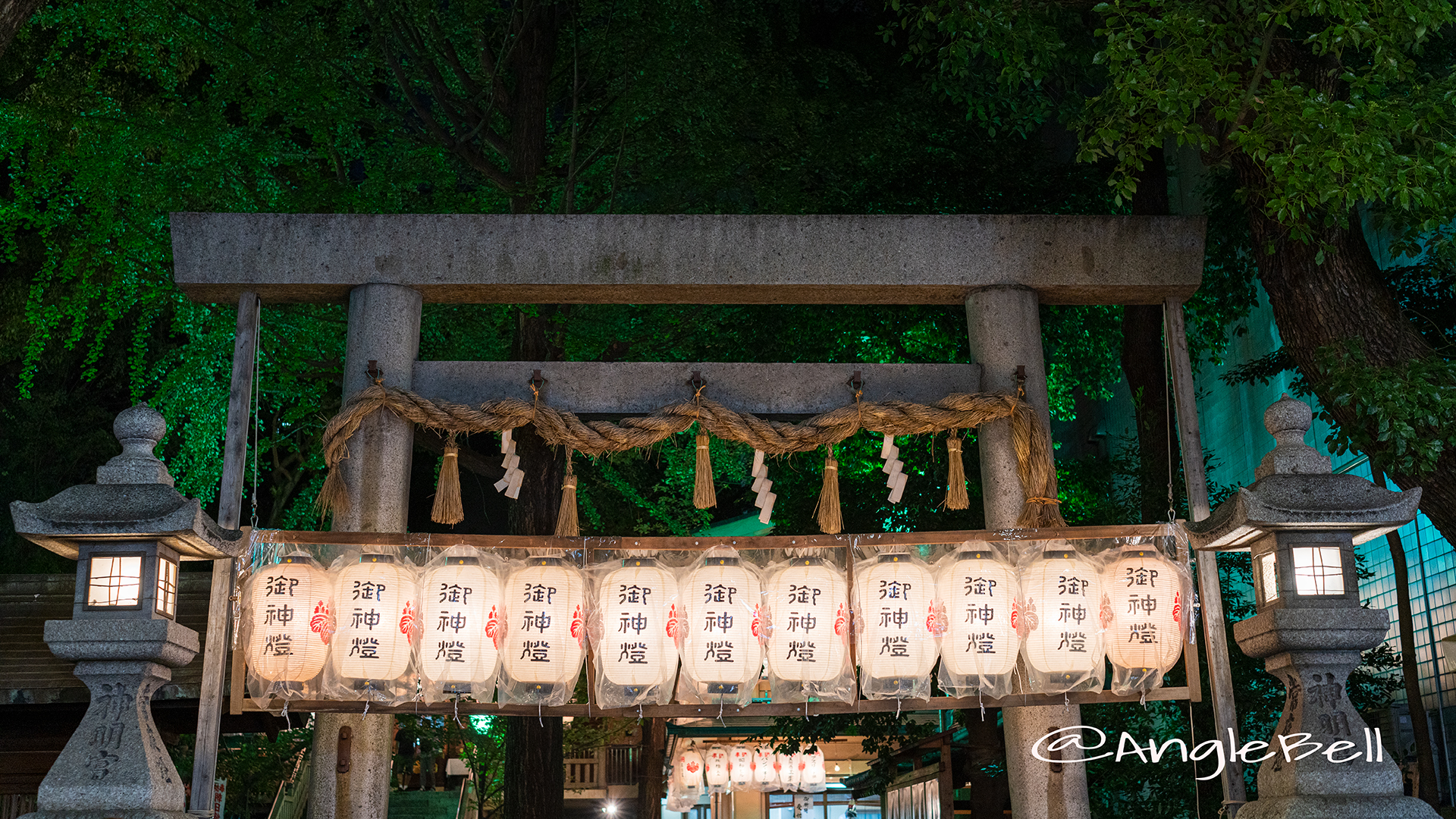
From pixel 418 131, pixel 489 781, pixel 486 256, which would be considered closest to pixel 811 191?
pixel 418 131

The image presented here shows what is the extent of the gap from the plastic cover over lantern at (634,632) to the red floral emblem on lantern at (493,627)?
1.56 feet

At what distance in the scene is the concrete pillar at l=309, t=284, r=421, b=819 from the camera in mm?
5645

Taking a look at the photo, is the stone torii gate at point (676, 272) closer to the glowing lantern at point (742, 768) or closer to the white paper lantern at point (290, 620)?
the white paper lantern at point (290, 620)

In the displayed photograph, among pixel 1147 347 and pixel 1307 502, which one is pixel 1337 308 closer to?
pixel 1307 502

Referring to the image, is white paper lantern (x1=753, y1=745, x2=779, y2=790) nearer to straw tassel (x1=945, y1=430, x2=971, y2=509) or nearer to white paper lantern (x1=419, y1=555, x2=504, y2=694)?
straw tassel (x1=945, y1=430, x2=971, y2=509)

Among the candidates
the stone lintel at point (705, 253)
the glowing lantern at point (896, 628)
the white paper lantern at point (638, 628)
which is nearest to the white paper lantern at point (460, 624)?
the white paper lantern at point (638, 628)

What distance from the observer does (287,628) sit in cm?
554

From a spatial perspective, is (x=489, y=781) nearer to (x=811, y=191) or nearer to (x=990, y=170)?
(x=811, y=191)

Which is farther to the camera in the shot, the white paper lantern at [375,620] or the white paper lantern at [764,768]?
the white paper lantern at [764,768]

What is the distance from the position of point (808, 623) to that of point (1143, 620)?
169 cm

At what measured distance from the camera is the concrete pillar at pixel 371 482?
5.64 meters

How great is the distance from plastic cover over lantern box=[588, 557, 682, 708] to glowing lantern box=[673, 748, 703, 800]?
1250 cm

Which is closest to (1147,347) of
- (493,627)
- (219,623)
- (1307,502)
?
(1307,502)

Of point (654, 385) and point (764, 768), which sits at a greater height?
point (654, 385)
